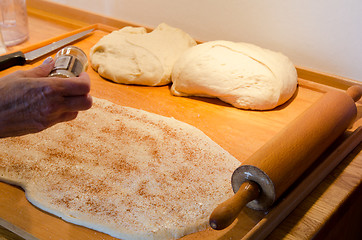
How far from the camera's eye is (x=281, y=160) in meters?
0.80

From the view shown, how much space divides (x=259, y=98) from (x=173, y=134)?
32 centimetres

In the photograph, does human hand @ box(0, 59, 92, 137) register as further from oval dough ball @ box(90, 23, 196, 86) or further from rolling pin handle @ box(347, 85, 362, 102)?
rolling pin handle @ box(347, 85, 362, 102)

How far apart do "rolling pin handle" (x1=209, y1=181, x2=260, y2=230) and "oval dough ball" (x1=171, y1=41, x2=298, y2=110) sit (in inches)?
18.8

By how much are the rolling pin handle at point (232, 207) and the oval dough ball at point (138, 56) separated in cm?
66

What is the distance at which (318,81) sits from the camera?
141cm

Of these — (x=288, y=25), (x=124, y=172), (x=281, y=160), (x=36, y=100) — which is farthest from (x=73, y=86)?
(x=288, y=25)

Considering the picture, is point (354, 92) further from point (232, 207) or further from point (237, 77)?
point (232, 207)

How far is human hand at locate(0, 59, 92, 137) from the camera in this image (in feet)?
2.40

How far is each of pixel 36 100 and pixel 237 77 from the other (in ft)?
2.23

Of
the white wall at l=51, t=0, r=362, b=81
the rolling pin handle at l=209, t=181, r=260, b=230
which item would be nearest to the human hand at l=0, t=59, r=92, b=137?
the rolling pin handle at l=209, t=181, r=260, b=230

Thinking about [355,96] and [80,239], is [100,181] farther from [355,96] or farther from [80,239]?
[355,96]

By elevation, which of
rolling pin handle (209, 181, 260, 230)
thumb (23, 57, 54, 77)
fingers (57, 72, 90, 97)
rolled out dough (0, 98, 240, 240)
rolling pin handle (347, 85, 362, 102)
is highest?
fingers (57, 72, 90, 97)

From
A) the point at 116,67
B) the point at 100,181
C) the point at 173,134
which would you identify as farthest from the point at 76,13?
the point at 100,181

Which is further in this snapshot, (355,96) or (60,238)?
(355,96)
